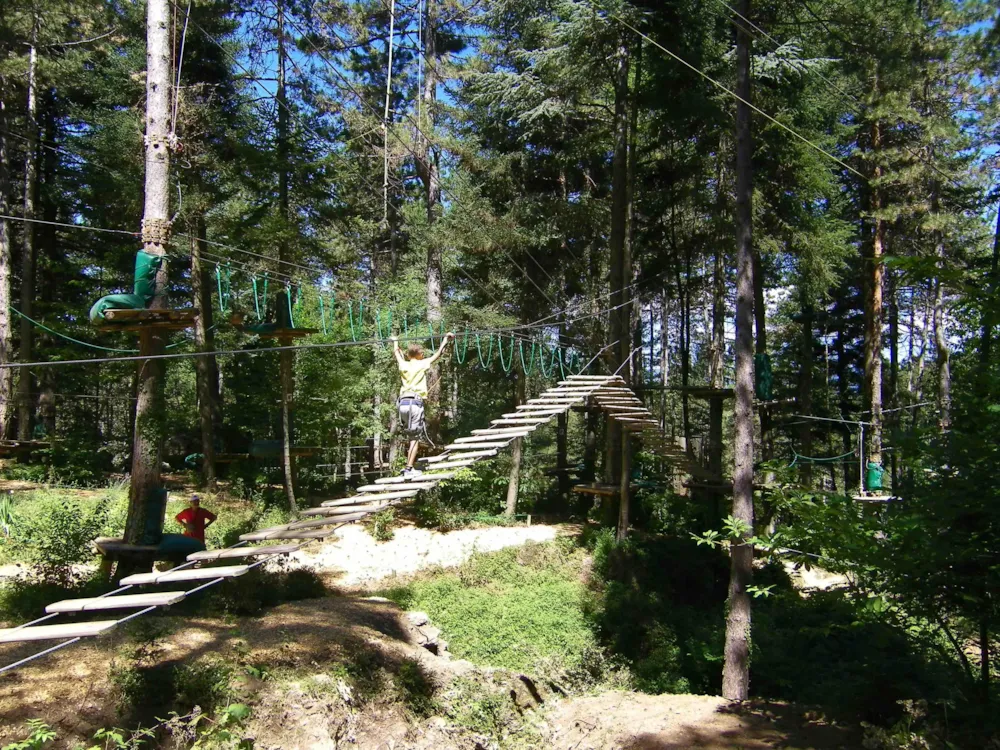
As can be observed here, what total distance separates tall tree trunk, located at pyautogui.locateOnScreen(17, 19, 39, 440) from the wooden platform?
9.74 m

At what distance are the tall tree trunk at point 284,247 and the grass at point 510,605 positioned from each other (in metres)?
3.50

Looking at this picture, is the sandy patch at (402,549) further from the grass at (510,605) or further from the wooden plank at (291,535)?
the wooden plank at (291,535)

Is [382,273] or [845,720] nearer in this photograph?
[845,720]

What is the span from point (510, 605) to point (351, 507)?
573 centimetres

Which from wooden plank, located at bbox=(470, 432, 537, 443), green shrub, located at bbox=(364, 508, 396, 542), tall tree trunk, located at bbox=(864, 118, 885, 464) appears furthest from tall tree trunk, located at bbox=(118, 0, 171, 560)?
tall tree trunk, located at bbox=(864, 118, 885, 464)

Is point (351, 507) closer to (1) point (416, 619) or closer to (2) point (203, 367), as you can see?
(1) point (416, 619)

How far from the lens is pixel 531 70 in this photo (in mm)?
15031

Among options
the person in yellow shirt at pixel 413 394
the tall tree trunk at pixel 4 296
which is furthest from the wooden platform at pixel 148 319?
the tall tree trunk at pixel 4 296

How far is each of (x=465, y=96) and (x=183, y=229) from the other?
22.7ft

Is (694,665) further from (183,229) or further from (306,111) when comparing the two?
(306,111)

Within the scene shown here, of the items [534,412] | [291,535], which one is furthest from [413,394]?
[291,535]

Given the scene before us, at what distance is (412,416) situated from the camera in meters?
7.23

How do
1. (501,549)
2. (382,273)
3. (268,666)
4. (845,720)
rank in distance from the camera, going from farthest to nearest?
(382,273) → (501,549) → (845,720) → (268,666)

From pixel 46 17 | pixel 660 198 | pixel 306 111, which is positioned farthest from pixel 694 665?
pixel 46 17
